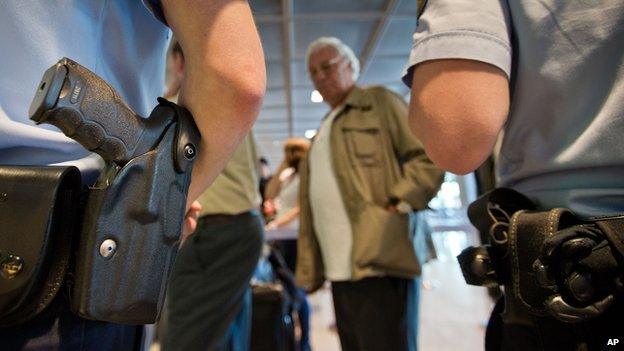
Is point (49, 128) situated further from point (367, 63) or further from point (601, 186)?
point (367, 63)

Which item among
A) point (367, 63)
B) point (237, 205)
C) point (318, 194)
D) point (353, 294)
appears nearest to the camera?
point (353, 294)

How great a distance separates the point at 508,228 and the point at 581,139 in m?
0.13

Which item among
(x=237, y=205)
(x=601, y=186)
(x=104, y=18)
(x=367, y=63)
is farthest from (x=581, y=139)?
(x=367, y=63)

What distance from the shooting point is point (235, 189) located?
52.6 inches

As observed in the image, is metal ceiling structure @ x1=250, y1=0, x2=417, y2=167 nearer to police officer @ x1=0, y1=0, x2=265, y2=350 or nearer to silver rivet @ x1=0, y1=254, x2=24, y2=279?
police officer @ x1=0, y1=0, x2=265, y2=350

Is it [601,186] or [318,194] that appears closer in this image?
[601,186]

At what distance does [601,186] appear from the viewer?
45cm

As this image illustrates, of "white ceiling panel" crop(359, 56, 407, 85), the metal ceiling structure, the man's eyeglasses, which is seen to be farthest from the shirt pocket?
"white ceiling panel" crop(359, 56, 407, 85)

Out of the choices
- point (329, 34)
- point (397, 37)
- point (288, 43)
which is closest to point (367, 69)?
point (397, 37)

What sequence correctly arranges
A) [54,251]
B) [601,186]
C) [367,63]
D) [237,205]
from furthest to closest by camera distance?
[367,63] → [237,205] → [601,186] → [54,251]

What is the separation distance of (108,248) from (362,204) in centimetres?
81

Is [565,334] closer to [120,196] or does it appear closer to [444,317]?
[120,196]

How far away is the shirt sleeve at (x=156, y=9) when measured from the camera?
438mm

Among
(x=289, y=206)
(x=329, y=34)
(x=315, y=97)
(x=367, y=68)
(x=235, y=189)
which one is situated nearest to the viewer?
(x=235, y=189)
